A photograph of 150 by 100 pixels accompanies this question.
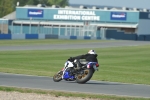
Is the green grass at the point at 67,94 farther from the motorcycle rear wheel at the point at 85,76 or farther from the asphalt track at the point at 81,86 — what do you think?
the motorcycle rear wheel at the point at 85,76

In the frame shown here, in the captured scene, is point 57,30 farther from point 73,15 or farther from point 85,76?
point 85,76

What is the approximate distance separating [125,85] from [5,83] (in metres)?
4.61

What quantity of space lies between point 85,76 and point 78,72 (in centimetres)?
37

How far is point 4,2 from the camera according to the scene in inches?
5625

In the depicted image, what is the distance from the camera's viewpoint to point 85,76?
843 inches

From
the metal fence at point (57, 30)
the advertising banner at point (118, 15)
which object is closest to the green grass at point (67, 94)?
the metal fence at point (57, 30)

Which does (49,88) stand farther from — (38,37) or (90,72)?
(38,37)

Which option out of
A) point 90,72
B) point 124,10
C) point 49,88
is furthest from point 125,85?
point 124,10

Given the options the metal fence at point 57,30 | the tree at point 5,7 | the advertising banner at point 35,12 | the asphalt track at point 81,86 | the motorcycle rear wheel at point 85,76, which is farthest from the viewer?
the tree at point 5,7

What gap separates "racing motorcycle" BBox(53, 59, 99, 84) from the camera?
2122 cm

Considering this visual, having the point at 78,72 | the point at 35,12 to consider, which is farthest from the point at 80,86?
the point at 35,12

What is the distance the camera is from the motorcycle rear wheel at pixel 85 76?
21.2 metres

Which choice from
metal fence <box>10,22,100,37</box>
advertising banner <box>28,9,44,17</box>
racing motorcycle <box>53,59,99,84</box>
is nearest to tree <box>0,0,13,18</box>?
advertising banner <box>28,9,44,17</box>

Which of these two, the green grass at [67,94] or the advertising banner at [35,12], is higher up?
the green grass at [67,94]
